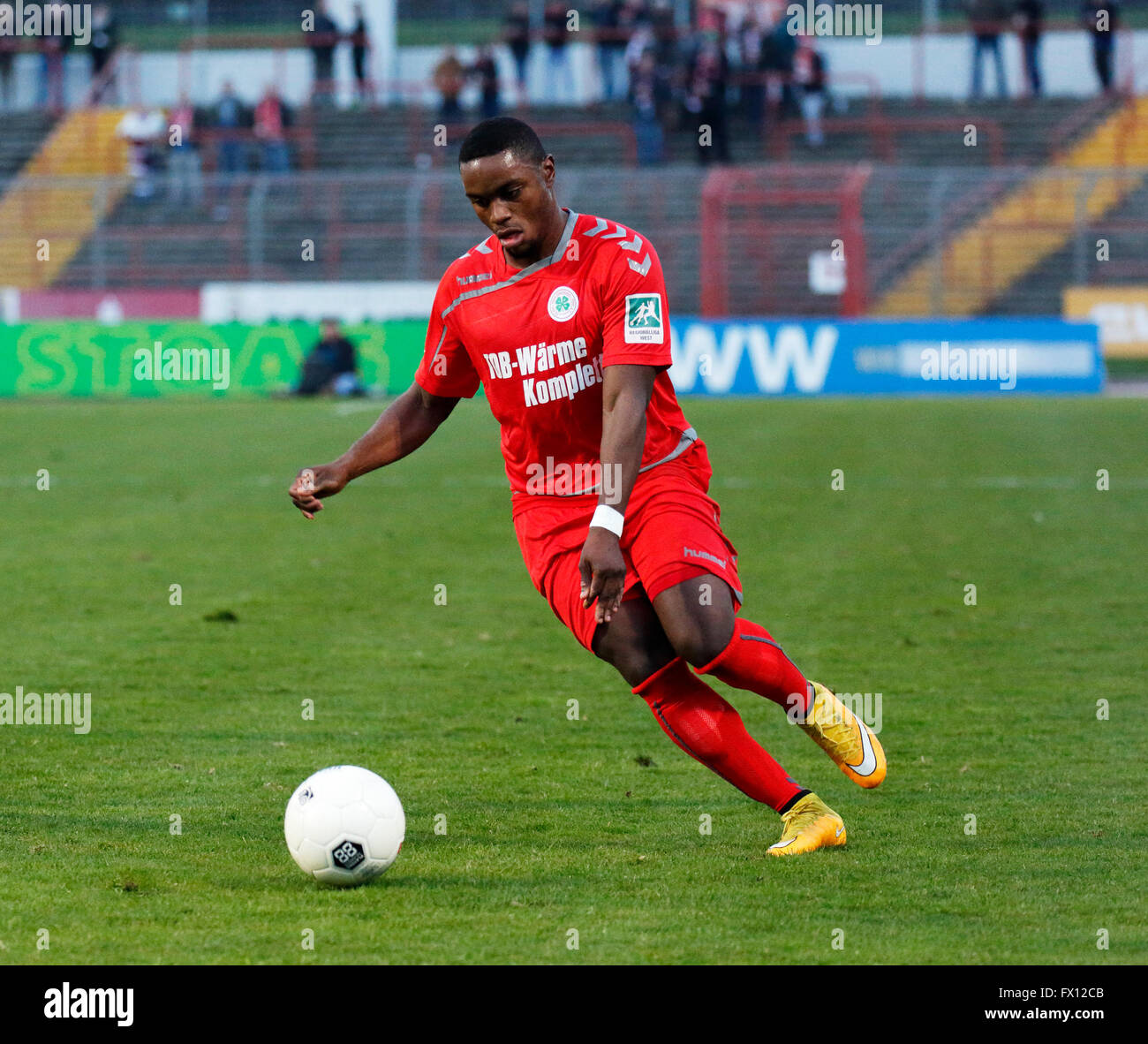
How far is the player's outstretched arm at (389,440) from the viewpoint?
19.0 feet

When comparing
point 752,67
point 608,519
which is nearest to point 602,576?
point 608,519

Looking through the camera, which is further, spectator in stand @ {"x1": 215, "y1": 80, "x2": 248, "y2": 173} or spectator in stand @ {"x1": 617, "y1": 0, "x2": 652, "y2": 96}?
spectator in stand @ {"x1": 617, "y1": 0, "x2": 652, "y2": 96}

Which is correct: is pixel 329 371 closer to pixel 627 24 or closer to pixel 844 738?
pixel 627 24

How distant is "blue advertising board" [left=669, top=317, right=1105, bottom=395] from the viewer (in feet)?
88.6

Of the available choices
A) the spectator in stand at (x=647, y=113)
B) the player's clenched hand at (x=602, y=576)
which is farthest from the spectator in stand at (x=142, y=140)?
the player's clenched hand at (x=602, y=576)

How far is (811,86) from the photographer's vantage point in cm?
3353

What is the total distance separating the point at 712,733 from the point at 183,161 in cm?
3082

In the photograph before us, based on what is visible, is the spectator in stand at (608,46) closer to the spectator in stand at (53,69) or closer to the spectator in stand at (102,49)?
the spectator in stand at (102,49)

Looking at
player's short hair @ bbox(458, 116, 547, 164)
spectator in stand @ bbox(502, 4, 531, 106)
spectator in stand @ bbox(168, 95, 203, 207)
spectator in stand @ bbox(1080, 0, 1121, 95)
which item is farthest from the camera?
spectator in stand @ bbox(502, 4, 531, 106)

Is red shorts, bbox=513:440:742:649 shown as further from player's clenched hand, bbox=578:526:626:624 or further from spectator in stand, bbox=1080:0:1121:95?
spectator in stand, bbox=1080:0:1121:95

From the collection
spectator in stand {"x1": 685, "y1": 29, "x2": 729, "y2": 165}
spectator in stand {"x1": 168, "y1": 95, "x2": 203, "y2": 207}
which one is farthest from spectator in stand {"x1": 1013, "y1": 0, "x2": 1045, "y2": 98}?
spectator in stand {"x1": 168, "y1": 95, "x2": 203, "y2": 207}

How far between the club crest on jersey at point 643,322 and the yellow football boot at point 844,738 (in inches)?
49.4

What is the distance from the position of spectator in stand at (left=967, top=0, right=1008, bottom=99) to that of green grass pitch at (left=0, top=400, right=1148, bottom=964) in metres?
20.7

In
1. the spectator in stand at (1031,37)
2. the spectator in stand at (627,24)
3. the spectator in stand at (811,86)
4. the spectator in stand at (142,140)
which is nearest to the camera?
the spectator in stand at (811,86)
